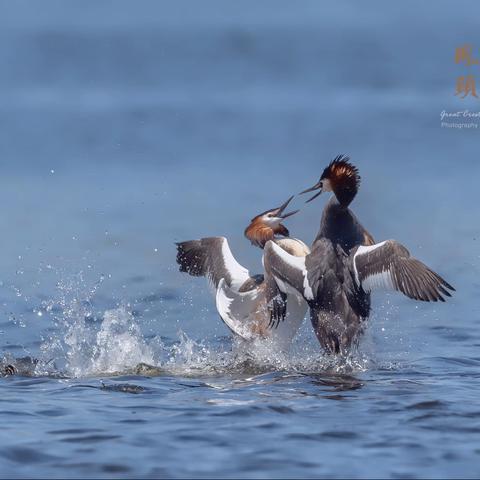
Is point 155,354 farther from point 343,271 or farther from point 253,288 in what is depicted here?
point 343,271

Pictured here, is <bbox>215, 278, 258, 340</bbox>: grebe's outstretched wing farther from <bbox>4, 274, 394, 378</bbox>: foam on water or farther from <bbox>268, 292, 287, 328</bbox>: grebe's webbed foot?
<bbox>268, 292, 287, 328</bbox>: grebe's webbed foot

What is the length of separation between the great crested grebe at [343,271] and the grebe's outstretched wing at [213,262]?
2.59 ft

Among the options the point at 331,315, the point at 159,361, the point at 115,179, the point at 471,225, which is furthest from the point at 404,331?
the point at 115,179

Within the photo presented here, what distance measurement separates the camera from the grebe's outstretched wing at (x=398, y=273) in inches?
443

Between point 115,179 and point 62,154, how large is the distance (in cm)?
158

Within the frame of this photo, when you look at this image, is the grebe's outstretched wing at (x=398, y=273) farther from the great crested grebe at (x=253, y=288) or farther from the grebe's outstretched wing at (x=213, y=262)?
the grebe's outstretched wing at (x=213, y=262)

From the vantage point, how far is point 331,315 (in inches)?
452

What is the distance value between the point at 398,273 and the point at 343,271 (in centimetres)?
45

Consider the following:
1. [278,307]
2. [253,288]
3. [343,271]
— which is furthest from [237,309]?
[343,271]

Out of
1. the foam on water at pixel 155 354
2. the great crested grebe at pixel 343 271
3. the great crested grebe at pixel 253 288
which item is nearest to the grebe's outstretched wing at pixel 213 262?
the great crested grebe at pixel 253 288

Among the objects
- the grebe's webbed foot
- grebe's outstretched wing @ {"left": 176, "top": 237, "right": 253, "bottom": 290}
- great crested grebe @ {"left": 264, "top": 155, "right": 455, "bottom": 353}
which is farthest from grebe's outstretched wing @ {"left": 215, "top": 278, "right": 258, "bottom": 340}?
great crested grebe @ {"left": 264, "top": 155, "right": 455, "bottom": 353}

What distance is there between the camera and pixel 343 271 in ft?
37.6

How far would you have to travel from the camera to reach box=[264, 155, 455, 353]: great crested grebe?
11.3 metres

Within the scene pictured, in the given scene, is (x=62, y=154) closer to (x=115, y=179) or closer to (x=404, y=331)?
(x=115, y=179)
